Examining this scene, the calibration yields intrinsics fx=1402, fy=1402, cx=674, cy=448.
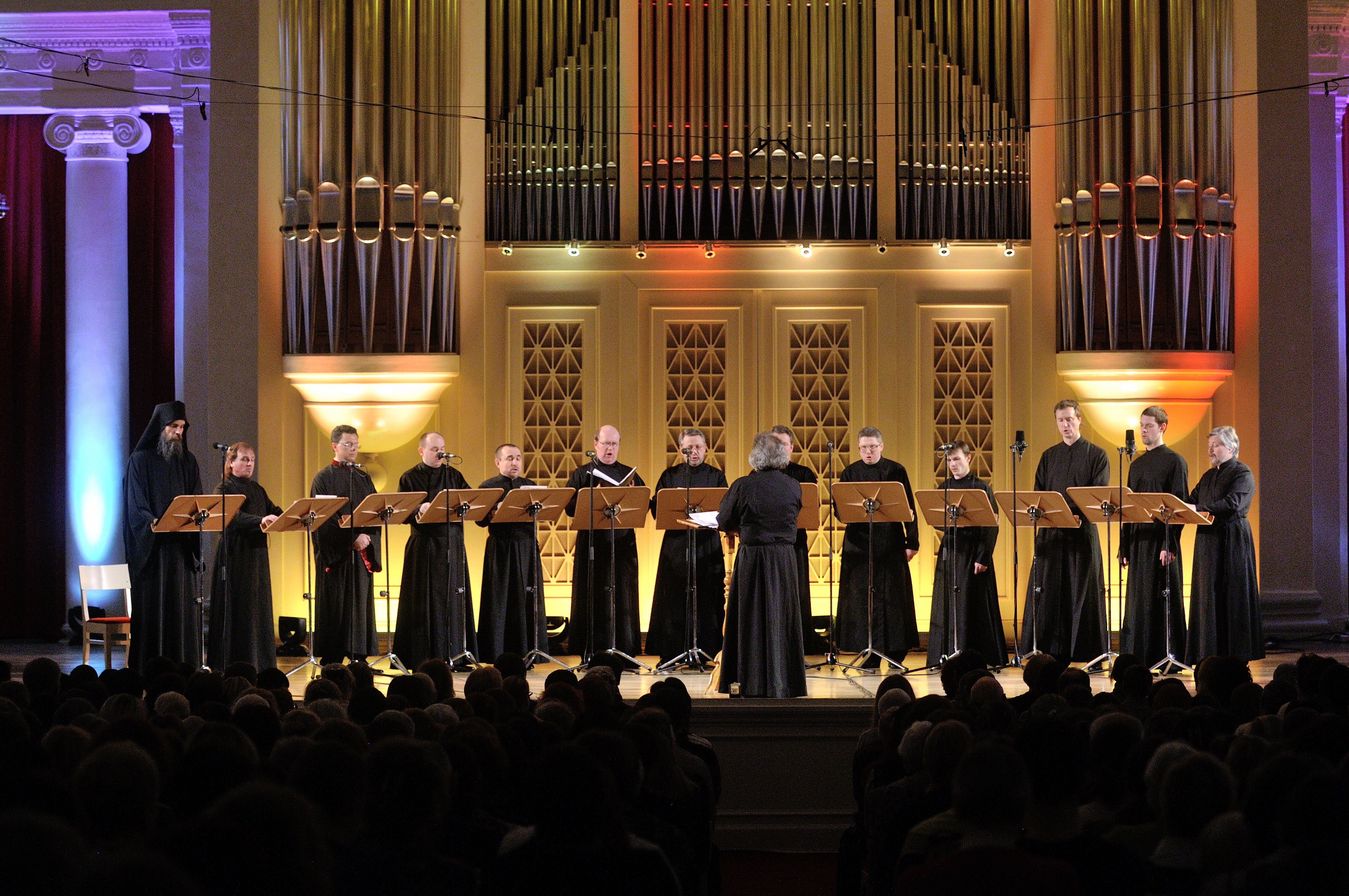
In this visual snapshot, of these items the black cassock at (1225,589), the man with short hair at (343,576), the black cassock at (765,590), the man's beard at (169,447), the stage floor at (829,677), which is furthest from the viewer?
the man with short hair at (343,576)

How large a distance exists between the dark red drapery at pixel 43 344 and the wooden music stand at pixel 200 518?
3858 millimetres

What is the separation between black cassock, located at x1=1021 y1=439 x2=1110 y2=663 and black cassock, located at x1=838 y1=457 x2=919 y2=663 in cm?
83

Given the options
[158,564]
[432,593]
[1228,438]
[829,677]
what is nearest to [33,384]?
[158,564]

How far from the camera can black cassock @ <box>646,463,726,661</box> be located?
9.90 m

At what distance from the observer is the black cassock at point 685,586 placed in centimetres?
990

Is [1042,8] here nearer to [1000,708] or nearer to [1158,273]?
[1158,273]

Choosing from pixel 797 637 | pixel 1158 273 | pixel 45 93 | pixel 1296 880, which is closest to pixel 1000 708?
pixel 1296 880

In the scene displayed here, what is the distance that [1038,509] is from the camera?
→ 8.89 meters

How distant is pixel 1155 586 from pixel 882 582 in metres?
1.81

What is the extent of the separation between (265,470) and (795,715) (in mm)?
5054

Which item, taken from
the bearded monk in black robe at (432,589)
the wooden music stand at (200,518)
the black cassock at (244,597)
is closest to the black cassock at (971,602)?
the bearded monk in black robe at (432,589)

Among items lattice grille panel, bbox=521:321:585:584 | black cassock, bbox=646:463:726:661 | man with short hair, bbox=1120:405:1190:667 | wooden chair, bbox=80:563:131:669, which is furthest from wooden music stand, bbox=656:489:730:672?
wooden chair, bbox=80:563:131:669

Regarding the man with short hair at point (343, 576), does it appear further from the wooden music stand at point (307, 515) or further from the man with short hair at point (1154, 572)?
the man with short hair at point (1154, 572)

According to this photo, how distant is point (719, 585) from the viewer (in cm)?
993
